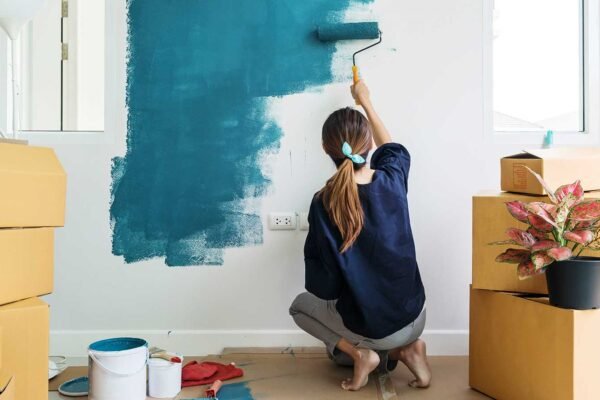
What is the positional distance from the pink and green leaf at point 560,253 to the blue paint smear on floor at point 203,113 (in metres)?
1.24

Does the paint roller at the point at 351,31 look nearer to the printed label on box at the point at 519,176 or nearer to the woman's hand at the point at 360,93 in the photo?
the woman's hand at the point at 360,93

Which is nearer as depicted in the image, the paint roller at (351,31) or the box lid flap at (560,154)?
the box lid flap at (560,154)

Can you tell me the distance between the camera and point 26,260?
1.81 meters

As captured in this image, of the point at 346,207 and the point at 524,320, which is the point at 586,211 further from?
the point at 346,207

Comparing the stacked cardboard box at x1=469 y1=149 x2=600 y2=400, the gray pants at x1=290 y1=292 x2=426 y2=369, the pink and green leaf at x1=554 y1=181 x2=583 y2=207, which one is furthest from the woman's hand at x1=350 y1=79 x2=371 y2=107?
the pink and green leaf at x1=554 y1=181 x2=583 y2=207

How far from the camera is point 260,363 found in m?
2.39

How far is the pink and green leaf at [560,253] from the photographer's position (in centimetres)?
166

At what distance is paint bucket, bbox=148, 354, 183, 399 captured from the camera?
2.04 meters

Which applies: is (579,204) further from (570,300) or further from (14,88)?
(14,88)

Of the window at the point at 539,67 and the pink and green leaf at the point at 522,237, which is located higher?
the window at the point at 539,67

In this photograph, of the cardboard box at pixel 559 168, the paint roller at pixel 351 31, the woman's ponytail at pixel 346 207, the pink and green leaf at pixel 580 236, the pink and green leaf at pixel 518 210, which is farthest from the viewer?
the paint roller at pixel 351 31

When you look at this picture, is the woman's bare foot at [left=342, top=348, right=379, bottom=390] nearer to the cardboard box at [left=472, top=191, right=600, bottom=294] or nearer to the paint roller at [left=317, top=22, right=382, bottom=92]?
the cardboard box at [left=472, top=191, right=600, bottom=294]

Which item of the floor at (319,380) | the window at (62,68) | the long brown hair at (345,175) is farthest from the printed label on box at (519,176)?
the window at (62,68)

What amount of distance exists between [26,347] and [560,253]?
62.8 inches
